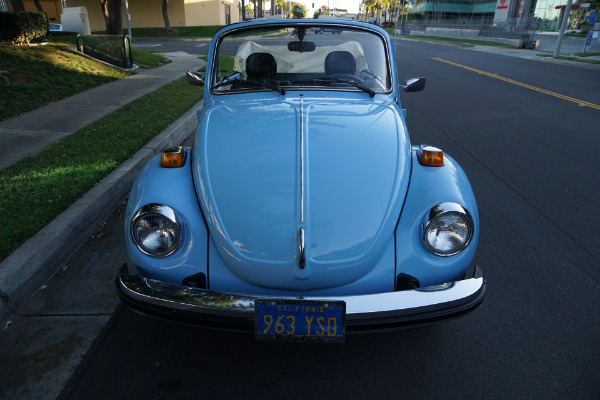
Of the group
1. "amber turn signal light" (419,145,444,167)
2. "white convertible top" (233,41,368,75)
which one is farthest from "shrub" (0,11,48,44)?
"amber turn signal light" (419,145,444,167)

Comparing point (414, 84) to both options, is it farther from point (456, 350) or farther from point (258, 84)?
point (456, 350)

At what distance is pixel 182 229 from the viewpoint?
7.33ft

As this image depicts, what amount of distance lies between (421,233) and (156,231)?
135cm

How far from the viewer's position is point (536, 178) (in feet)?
16.2

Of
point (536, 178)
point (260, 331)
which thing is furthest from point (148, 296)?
point (536, 178)

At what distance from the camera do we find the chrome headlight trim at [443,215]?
7.19 feet

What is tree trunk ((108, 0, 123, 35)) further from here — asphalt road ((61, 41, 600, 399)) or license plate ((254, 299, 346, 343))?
license plate ((254, 299, 346, 343))

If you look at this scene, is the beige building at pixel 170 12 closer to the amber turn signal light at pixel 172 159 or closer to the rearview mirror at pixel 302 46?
the rearview mirror at pixel 302 46

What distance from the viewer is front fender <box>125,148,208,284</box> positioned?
2.17m

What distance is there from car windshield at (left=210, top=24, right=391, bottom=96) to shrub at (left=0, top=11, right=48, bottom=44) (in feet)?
34.0

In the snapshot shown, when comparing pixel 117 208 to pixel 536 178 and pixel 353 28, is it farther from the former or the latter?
pixel 536 178

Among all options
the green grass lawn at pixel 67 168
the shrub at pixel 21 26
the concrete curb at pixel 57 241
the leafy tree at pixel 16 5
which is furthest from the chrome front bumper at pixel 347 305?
the leafy tree at pixel 16 5

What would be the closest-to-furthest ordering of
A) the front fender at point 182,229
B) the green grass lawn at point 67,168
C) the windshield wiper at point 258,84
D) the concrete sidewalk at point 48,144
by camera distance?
the front fender at point 182,229 < the concrete sidewalk at point 48,144 < the windshield wiper at point 258,84 < the green grass lawn at point 67,168

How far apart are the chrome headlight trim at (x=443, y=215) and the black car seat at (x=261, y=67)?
1.97 m
